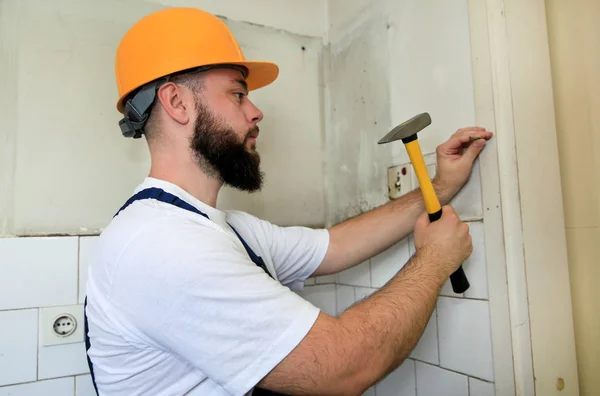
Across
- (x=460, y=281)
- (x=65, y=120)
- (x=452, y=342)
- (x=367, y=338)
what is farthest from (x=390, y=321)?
(x=65, y=120)

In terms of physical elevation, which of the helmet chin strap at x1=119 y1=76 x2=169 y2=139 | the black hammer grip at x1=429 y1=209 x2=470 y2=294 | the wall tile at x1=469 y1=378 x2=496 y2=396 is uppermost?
the helmet chin strap at x1=119 y1=76 x2=169 y2=139

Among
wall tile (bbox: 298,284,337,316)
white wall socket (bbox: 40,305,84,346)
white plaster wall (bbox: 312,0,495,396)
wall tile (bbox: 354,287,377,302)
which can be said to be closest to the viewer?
white plaster wall (bbox: 312,0,495,396)

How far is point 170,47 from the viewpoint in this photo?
3.16 ft

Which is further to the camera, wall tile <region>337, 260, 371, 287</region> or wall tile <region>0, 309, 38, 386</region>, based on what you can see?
wall tile <region>337, 260, 371, 287</region>

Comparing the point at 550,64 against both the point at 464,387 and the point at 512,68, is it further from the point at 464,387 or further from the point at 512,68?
the point at 464,387

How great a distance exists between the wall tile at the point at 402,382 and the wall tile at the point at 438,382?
24 millimetres

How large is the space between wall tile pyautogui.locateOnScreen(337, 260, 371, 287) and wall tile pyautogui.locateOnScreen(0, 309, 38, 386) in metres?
0.89

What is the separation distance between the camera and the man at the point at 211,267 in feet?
2.24

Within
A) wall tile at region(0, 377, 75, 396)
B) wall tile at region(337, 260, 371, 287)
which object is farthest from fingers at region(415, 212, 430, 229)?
wall tile at region(0, 377, 75, 396)

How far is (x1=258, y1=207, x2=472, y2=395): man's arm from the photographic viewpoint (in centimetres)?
69

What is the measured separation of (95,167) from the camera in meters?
1.19

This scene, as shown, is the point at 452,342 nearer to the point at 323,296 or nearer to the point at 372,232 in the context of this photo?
the point at 372,232

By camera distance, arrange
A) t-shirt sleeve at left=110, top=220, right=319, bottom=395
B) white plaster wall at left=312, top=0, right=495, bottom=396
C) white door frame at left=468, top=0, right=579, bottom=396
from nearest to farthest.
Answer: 1. t-shirt sleeve at left=110, top=220, right=319, bottom=395
2. white door frame at left=468, top=0, right=579, bottom=396
3. white plaster wall at left=312, top=0, right=495, bottom=396

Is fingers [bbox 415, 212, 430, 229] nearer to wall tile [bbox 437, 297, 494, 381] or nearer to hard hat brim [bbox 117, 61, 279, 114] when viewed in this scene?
wall tile [bbox 437, 297, 494, 381]
